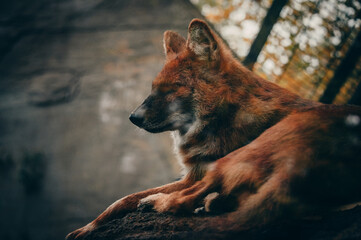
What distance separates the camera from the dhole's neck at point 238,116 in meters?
1.62

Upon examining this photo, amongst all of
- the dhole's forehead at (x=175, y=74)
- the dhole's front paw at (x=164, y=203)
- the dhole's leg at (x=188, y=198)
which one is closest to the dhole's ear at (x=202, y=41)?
the dhole's forehead at (x=175, y=74)

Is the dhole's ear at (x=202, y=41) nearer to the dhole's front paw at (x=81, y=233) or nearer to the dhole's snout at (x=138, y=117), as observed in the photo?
the dhole's snout at (x=138, y=117)

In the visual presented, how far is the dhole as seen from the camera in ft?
3.87

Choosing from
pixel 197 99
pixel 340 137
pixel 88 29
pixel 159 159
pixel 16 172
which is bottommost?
pixel 159 159

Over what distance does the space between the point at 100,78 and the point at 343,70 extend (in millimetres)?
4271

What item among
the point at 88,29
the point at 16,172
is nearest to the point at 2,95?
the point at 16,172

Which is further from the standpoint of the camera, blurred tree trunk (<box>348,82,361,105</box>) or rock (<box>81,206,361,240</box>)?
blurred tree trunk (<box>348,82,361,105</box>)

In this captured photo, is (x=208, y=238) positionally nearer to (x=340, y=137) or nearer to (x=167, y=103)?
(x=340, y=137)

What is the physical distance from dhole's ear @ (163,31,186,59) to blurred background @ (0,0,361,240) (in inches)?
39.7

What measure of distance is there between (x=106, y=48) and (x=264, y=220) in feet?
17.1

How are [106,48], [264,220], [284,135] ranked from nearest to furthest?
[264,220] → [284,135] → [106,48]

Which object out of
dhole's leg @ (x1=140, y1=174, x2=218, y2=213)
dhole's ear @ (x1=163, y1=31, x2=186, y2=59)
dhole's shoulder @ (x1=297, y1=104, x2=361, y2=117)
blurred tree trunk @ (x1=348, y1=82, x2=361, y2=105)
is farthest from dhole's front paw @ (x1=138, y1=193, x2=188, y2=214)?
blurred tree trunk @ (x1=348, y1=82, x2=361, y2=105)

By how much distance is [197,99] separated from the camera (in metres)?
1.79

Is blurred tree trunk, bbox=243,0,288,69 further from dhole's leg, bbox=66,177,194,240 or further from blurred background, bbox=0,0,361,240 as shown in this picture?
dhole's leg, bbox=66,177,194,240
